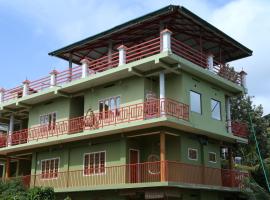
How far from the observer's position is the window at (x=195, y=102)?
24.4 m

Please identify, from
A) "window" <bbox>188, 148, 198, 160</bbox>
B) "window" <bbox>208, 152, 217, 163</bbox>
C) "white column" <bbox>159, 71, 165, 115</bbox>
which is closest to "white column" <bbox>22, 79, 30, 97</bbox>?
"white column" <bbox>159, 71, 165, 115</bbox>

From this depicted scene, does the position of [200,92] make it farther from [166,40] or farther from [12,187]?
[12,187]

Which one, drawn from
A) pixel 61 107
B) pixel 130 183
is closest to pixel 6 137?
pixel 61 107

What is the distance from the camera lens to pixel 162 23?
80.6 feet

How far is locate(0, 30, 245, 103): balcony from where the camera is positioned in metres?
23.6

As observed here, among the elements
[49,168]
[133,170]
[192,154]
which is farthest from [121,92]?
[49,168]

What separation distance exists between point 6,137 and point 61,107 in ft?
17.8

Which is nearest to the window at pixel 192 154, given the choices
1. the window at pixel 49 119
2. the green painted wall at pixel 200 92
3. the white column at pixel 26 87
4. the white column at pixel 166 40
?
the green painted wall at pixel 200 92

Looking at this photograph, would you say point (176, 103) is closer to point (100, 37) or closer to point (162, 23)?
point (162, 23)

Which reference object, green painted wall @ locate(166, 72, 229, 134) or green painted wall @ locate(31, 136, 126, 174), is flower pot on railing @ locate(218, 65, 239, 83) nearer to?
green painted wall @ locate(166, 72, 229, 134)

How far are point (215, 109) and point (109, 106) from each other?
6453mm

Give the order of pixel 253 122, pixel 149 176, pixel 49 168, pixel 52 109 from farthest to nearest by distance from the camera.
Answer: pixel 253 122 → pixel 52 109 → pixel 49 168 → pixel 149 176

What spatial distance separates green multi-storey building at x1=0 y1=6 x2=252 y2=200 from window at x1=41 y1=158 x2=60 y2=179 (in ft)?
0.26

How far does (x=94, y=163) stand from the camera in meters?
25.6
